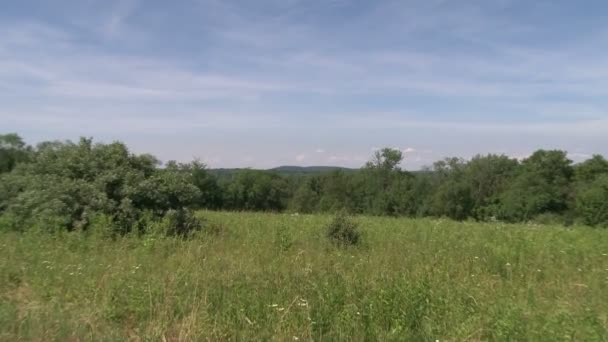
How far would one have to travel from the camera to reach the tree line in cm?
972

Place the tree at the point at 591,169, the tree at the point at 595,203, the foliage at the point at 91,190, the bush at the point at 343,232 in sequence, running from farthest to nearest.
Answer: the tree at the point at 591,169
the tree at the point at 595,203
the foliage at the point at 91,190
the bush at the point at 343,232

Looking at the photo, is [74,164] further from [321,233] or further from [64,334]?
[64,334]

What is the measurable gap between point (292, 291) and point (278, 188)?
86161 millimetres

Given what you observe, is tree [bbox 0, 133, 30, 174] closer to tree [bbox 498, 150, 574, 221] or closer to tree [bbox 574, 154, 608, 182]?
tree [bbox 498, 150, 574, 221]

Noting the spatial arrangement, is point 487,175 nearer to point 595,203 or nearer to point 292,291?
point 595,203

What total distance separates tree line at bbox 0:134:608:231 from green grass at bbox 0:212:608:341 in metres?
1.51

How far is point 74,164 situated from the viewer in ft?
34.8

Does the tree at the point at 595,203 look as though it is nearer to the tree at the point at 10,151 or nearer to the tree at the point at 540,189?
the tree at the point at 540,189

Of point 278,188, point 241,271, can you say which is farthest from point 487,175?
point 241,271

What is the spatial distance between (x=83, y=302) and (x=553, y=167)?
230 feet

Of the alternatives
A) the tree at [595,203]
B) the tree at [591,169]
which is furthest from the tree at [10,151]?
the tree at [591,169]

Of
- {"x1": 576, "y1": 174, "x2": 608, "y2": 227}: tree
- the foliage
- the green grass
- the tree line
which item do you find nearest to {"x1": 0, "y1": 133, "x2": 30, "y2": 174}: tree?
the tree line

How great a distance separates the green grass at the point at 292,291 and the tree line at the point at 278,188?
151 centimetres

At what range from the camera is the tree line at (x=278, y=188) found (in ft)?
31.9
